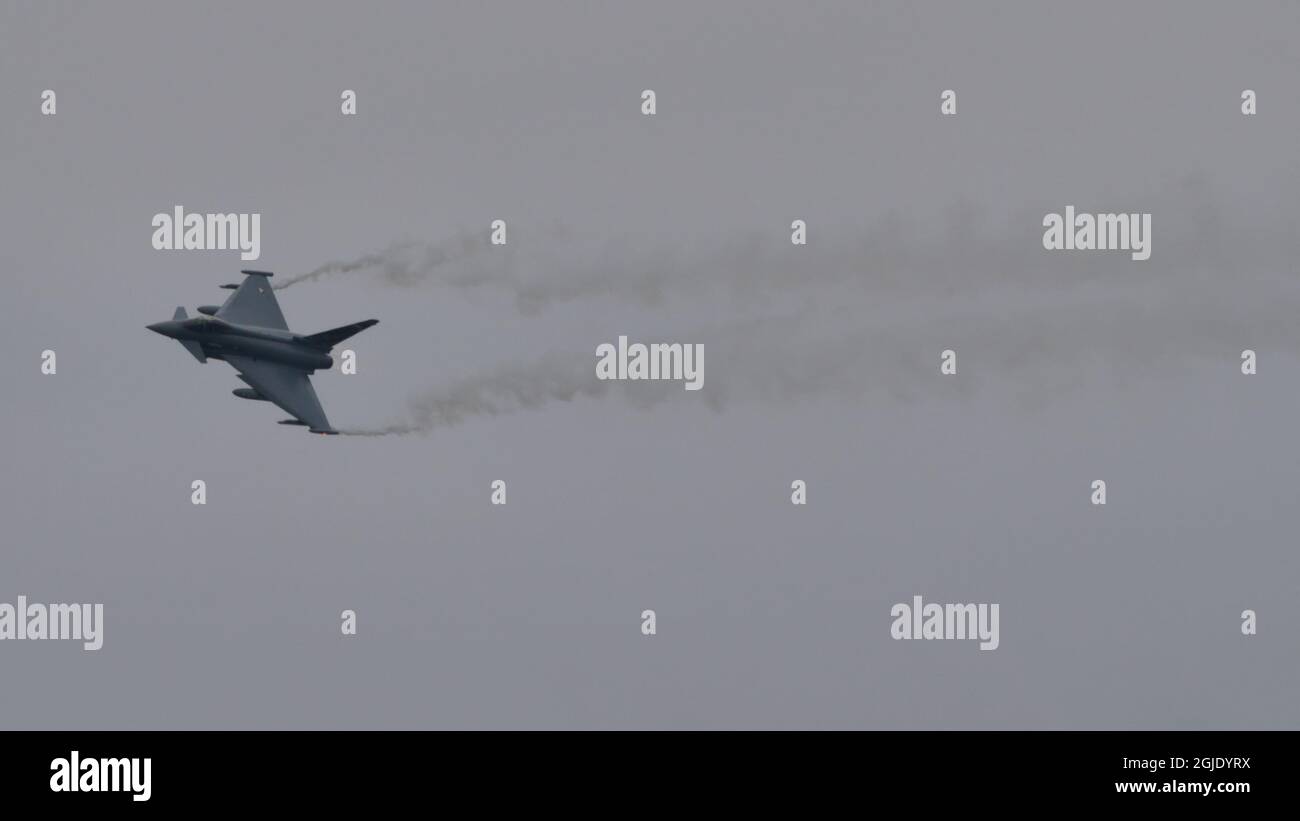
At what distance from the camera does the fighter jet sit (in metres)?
79.2

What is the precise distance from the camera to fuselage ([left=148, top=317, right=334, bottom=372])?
260 ft

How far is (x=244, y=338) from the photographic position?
7944 cm

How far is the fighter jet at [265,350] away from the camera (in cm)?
7919

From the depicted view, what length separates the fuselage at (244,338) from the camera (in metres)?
79.2

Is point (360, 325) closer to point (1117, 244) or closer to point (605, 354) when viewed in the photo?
point (605, 354)

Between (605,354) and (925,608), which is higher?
(605,354)

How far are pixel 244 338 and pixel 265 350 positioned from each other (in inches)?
31.6

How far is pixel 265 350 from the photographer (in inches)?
3127

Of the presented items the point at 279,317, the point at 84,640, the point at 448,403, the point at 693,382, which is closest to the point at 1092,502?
the point at 693,382
